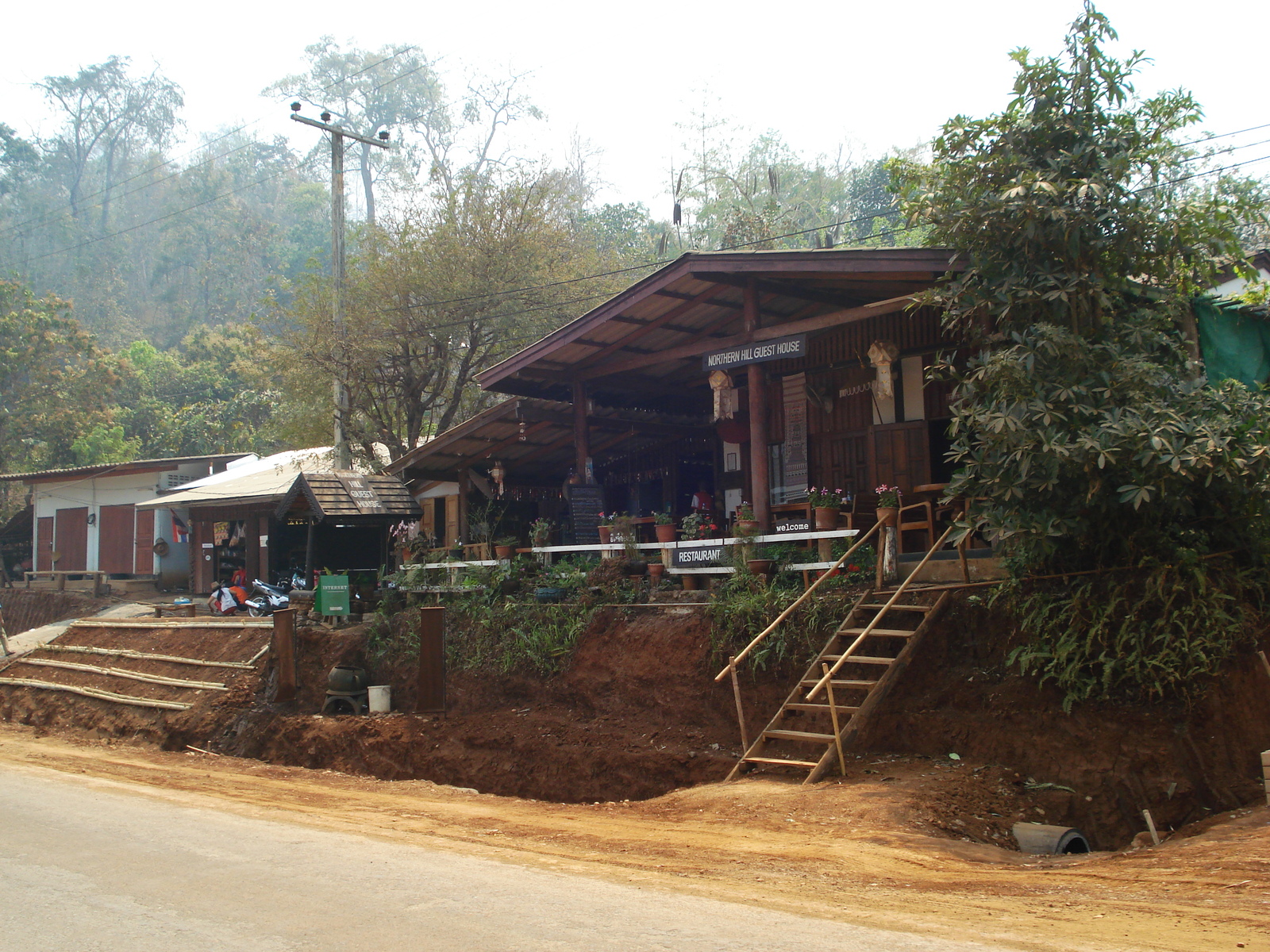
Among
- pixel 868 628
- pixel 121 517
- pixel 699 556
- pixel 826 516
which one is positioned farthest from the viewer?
pixel 121 517

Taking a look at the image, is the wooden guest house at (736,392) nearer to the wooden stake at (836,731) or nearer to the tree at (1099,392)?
the tree at (1099,392)

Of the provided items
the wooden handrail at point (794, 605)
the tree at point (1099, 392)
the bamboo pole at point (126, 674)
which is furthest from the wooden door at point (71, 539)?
the tree at point (1099, 392)

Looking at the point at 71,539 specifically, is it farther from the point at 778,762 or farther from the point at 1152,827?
the point at 1152,827

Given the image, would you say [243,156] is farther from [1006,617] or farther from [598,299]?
[1006,617]

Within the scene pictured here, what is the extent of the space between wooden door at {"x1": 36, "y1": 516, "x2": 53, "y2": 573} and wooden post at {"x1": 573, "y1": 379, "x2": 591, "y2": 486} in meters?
24.7

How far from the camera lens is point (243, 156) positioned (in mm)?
73312

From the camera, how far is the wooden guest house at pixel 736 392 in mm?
12883

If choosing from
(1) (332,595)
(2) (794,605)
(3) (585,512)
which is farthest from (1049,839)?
(1) (332,595)

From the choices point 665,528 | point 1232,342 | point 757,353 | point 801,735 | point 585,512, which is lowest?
point 801,735

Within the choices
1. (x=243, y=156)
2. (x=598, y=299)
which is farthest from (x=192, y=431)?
(x=243, y=156)

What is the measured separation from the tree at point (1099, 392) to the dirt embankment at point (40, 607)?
24120 mm

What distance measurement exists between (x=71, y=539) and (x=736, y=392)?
26.3m

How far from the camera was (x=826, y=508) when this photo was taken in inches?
493

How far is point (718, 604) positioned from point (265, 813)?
550 cm
